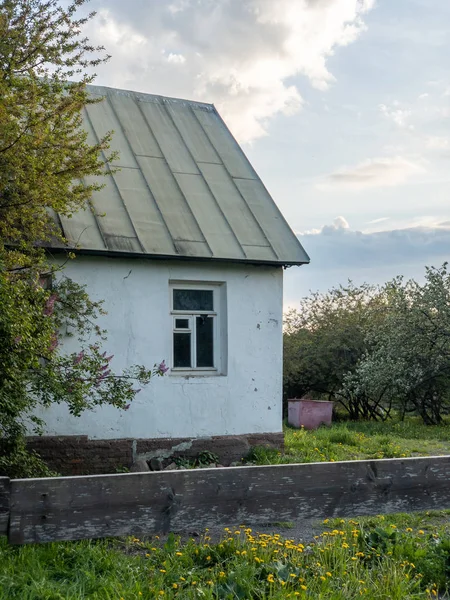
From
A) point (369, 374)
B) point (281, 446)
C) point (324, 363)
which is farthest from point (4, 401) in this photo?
point (324, 363)

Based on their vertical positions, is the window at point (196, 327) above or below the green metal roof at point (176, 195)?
below

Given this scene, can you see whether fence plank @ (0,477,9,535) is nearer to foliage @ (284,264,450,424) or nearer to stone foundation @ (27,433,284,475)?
stone foundation @ (27,433,284,475)

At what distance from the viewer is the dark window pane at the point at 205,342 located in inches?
425

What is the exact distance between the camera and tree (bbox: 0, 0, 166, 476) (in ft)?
22.9

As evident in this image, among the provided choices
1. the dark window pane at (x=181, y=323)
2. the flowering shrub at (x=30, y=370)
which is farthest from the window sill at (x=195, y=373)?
the flowering shrub at (x=30, y=370)

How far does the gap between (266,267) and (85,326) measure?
3229 millimetres

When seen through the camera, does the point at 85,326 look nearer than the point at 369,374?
Yes

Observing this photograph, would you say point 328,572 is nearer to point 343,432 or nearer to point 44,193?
point 44,193

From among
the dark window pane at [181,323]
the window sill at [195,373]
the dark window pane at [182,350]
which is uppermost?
the dark window pane at [181,323]

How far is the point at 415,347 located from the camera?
757 inches

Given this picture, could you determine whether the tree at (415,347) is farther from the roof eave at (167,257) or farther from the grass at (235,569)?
the grass at (235,569)

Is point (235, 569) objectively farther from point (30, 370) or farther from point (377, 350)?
point (377, 350)

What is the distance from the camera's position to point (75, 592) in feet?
13.9

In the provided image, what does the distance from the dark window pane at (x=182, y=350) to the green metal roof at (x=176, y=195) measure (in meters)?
1.33
